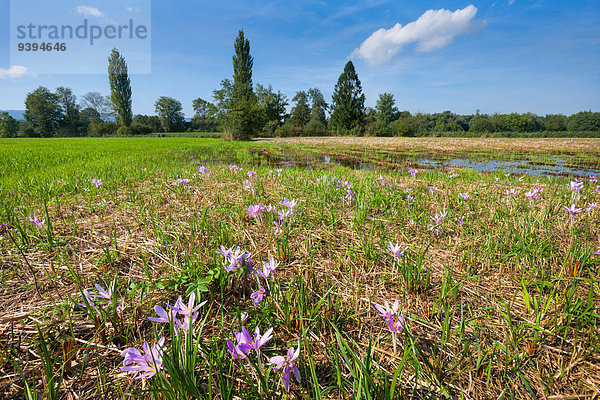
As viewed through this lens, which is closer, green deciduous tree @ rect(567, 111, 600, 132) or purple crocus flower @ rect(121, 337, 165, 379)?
purple crocus flower @ rect(121, 337, 165, 379)

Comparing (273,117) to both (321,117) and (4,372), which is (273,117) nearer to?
(321,117)

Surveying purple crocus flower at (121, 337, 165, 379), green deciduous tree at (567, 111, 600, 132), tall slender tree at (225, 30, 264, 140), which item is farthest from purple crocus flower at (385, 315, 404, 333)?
green deciduous tree at (567, 111, 600, 132)

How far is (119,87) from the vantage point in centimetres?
5094

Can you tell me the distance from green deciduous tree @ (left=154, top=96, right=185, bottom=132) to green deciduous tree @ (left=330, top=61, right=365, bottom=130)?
59121mm

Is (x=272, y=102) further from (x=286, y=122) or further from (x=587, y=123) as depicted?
(x=587, y=123)

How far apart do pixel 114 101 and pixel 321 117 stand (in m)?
51.6

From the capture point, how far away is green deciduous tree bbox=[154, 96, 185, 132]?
76.9 metres

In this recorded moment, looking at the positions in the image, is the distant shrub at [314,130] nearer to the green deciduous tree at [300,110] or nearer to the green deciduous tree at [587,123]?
the green deciduous tree at [300,110]

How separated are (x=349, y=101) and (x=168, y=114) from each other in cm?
6517

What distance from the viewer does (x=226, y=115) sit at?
2828 centimetres

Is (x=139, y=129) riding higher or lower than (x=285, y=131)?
higher

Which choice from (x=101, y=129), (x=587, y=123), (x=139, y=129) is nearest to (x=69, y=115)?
(x=101, y=129)

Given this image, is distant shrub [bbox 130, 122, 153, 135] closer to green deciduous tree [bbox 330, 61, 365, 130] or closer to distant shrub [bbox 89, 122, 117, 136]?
distant shrub [bbox 89, 122, 117, 136]

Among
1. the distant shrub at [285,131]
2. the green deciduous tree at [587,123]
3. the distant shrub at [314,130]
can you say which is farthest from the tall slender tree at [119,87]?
the green deciduous tree at [587,123]
